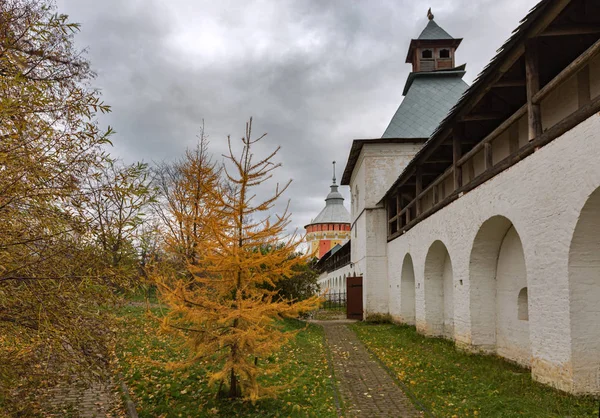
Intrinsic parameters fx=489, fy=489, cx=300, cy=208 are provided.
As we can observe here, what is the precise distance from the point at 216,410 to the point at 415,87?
66.4 ft

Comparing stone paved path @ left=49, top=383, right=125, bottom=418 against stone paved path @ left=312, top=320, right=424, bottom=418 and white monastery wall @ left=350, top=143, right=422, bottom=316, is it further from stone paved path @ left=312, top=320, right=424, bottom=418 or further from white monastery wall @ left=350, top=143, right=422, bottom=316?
white monastery wall @ left=350, top=143, right=422, bottom=316

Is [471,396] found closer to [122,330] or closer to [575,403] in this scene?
[575,403]

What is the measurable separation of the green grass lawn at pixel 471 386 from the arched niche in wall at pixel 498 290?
41 centimetres

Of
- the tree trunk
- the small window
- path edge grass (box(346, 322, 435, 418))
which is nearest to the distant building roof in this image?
path edge grass (box(346, 322, 435, 418))

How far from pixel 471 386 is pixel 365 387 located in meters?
1.76

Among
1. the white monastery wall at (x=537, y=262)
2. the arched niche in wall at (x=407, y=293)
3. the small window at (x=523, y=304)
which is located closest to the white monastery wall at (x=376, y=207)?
the arched niche in wall at (x=407, y=293)

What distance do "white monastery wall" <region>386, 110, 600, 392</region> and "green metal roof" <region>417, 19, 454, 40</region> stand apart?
14.9 meters

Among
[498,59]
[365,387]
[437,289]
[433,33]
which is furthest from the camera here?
[433,33]

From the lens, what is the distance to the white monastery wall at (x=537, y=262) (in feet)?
21.4

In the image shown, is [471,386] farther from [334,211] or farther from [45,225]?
[334,211]

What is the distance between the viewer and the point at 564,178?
6773mm

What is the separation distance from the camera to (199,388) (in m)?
7.90

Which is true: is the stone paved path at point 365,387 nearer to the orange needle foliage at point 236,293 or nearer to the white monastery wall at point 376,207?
the orange needle foliage at point 236,293

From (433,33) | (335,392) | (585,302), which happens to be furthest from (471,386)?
(433,33)
